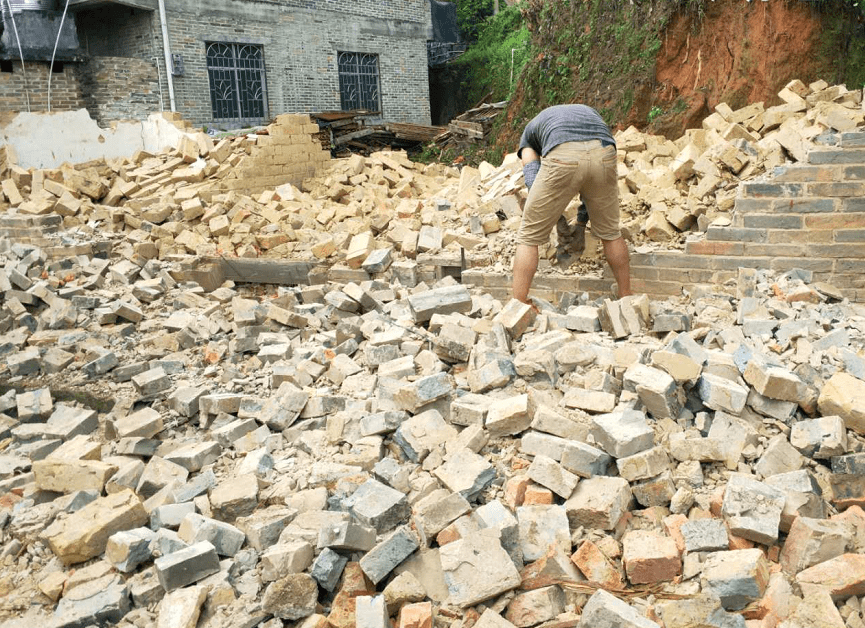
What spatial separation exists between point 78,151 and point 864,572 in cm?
1055

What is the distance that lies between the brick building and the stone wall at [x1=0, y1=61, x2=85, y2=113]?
15 millimetres

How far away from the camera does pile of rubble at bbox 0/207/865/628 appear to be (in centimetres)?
250

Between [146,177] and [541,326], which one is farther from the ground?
[146,177]

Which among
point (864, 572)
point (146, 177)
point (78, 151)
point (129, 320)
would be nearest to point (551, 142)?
point (864, 572)

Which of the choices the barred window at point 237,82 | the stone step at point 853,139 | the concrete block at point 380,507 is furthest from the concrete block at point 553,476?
the barred window at point 237,82

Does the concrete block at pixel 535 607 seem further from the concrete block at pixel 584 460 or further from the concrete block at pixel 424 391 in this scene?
the concrete block at pixel 424 391

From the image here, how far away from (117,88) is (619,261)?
975 centimetres

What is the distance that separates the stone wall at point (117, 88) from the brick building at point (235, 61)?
2cm

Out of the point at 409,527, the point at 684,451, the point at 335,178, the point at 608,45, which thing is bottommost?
the point at 409,527

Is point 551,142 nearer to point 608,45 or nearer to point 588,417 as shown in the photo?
point 588,417

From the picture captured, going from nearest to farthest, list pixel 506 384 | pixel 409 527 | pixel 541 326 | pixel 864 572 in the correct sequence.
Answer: pixel 864 572, pixel 409 527, pixel 506 384, pixel 541 326

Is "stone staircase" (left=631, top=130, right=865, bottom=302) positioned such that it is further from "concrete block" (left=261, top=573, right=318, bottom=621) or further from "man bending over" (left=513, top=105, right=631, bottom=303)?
"concrete block" (left=261, top=573, right=318, bottom=621)

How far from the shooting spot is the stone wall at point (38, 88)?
33.4 feet

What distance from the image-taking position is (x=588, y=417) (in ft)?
10.9
